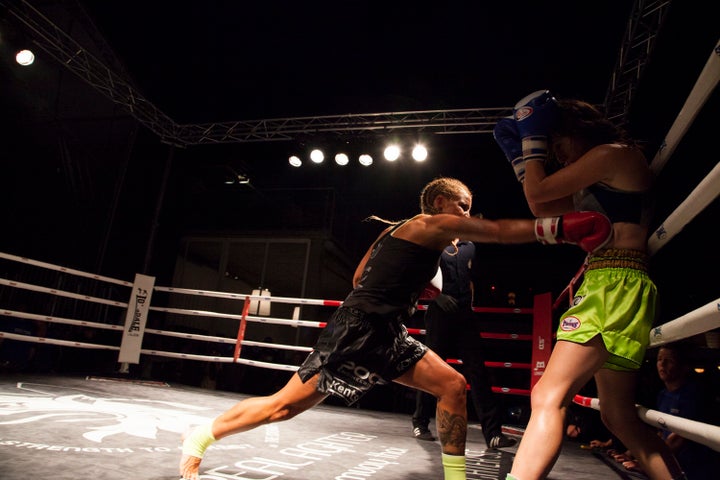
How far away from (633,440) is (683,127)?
2.84 feet

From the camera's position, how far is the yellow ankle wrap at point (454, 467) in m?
1.41

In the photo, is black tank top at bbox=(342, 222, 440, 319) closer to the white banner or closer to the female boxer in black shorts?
the female boxer in black shorts

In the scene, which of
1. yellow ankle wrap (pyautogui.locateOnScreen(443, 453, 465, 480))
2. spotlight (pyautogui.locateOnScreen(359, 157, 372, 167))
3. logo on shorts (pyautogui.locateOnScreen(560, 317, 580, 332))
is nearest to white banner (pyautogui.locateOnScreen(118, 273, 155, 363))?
spotlight (pyautogui.locateOnScreen(359, 157, 372, 167))

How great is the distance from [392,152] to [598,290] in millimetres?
5014

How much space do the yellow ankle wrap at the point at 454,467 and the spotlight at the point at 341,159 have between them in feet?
17.7

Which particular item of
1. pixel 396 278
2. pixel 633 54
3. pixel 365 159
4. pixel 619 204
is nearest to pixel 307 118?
pixel 365 159

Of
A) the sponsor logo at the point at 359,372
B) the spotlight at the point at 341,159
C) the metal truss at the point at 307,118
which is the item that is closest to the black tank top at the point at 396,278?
the sponsor logo at the point at 359,372

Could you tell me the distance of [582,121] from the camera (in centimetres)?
136

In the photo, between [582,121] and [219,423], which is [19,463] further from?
[582,121]

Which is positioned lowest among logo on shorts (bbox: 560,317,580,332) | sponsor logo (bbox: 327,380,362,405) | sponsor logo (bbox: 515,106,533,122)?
sponsor logo (bbox: 327,380,362,405)

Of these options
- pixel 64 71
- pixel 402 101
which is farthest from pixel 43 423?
pixel 64 71

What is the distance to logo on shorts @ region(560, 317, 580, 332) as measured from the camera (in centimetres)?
115

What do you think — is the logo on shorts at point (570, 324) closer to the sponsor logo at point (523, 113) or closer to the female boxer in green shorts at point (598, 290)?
the female boxer in green shorts at point (598, 290)

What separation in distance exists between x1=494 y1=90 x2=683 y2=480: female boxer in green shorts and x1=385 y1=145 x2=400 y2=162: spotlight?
464cm
